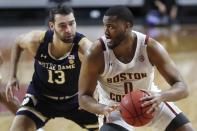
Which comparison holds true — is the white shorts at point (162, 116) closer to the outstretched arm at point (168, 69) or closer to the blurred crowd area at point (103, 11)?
the outstretched arm at point (168, 69)

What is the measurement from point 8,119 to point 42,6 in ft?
30.0

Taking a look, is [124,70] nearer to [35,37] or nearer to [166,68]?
[166,68]

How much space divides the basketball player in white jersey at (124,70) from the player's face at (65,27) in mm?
657

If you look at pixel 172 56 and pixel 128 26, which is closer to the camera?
pixel 128 26

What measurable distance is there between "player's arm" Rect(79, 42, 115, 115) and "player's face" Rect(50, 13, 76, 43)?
68cm

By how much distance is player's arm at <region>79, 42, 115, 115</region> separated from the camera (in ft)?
13.1

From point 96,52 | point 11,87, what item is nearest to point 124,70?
point 96,52

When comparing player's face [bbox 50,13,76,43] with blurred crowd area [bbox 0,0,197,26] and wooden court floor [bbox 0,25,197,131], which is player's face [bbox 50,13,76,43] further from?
blurred crowd area [bbox 0,0,197,26]

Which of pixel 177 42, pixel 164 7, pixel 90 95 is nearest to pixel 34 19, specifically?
pixel 164 7

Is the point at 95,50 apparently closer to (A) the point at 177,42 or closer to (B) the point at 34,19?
(A) the point at 177,42

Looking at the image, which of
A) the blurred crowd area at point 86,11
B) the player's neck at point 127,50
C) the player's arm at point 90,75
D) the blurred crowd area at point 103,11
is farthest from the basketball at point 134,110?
the blurred crowd area at point 86,11

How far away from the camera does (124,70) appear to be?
408 centimetres

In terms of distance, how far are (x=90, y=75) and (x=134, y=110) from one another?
53 centimetres

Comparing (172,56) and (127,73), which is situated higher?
(127,73)
